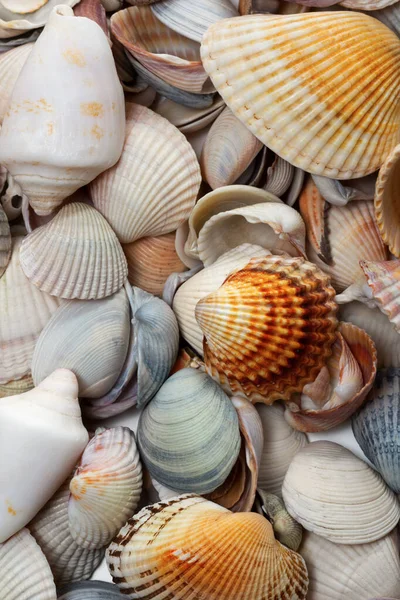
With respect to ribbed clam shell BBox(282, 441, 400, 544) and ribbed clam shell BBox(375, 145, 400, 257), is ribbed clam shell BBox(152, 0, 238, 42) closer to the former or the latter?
ribbed clam shell BBox(375, 145, 400, 257)

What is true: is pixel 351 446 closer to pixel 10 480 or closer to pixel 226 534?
pixel 226 534

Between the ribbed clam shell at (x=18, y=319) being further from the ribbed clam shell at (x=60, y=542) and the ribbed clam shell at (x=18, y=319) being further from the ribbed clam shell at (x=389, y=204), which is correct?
the ribbed clam shell at (x=389, y=204)

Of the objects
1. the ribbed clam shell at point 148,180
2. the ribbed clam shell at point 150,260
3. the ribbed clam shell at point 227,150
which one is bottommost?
the ribbed clam shell at point 150,260

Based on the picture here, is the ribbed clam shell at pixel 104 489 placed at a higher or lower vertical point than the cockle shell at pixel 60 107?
lower

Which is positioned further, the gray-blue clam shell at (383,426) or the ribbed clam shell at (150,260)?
the ribbed clam shell at (150,260)

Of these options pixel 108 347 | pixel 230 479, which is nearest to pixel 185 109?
pixel 108 347

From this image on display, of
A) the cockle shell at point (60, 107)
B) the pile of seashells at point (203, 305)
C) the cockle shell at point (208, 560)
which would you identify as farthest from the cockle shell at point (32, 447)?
the cockle shell at point (60, 107)

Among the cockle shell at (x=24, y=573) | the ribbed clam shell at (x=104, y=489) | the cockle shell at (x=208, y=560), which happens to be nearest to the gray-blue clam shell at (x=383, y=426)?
the cockle shell at (x=208, y=560)
